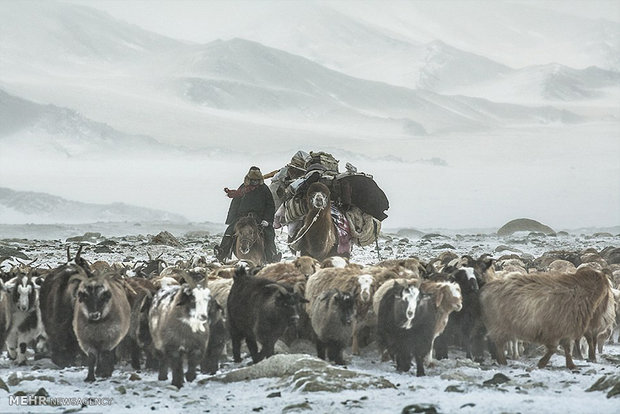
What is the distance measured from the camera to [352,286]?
11.2 meters

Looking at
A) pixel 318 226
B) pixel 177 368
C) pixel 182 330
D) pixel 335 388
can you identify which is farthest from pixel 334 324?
pixel 318 226

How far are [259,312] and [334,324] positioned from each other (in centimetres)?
88

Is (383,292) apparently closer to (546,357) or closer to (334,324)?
(334,324)

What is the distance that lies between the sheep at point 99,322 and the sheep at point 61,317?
59 centimetres

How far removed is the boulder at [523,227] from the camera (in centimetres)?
5288

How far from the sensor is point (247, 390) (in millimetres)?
8992

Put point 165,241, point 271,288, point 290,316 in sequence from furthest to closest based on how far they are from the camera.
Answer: point 165,241 → point 271,288 → point 290,316

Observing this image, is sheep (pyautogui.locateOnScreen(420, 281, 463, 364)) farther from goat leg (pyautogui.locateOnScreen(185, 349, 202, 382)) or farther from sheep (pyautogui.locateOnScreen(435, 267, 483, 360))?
goat leg (pyautogui.locateOnScreen(185, 349, 202, 382))

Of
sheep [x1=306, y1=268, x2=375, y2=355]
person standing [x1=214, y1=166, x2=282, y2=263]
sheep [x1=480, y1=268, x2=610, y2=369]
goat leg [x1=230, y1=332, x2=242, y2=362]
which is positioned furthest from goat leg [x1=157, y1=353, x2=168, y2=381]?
person standing [x1=214, y1=166, x2=282, y2=263]

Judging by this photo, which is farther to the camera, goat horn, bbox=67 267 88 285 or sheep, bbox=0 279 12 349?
sheep, bbox=0 279 12 349

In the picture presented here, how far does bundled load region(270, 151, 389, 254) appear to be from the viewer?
687 inches

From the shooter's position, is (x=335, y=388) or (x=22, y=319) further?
(x=22, y=319)

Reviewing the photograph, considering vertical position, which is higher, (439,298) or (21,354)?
(439,298)

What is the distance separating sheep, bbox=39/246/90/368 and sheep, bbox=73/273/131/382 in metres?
0.59
